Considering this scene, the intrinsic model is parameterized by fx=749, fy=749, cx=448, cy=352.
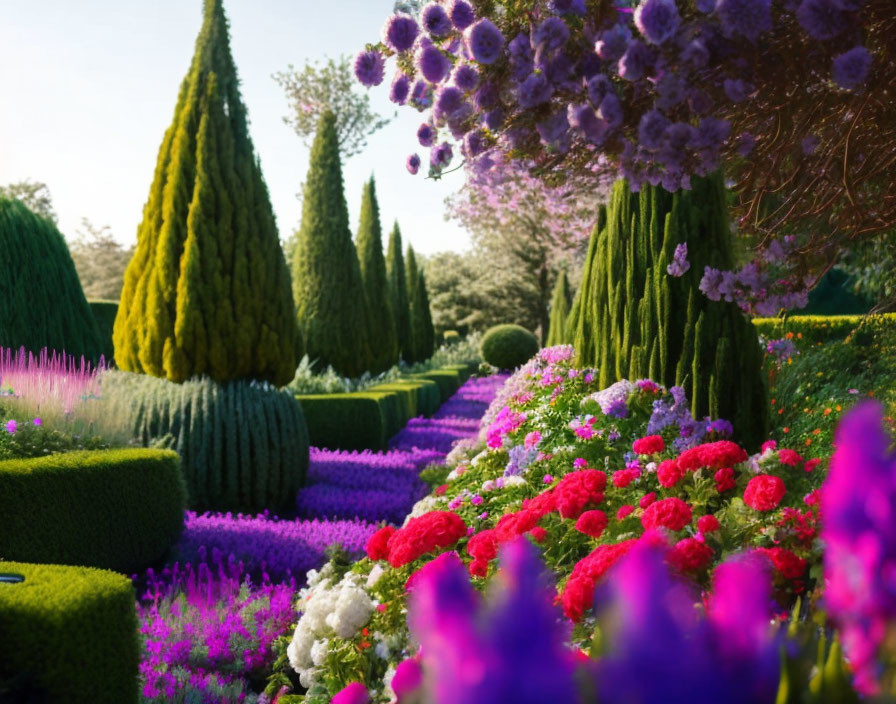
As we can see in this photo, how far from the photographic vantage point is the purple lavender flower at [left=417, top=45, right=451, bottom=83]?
2.96m

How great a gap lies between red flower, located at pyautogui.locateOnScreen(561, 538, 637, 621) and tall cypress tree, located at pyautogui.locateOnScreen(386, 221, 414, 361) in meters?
21.9

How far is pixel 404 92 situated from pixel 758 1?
5.02ft

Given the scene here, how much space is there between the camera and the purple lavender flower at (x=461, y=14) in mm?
2780

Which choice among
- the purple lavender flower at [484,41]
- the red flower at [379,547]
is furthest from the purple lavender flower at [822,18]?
the red flower at [379,547]

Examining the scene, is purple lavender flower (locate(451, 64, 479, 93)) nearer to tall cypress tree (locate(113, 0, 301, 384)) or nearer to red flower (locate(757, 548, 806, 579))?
red flower (locate(757, 548, 806, 579))

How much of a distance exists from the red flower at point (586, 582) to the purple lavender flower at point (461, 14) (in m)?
2.11

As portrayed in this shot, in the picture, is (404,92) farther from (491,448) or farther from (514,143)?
(491,448)

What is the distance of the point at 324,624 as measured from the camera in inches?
154

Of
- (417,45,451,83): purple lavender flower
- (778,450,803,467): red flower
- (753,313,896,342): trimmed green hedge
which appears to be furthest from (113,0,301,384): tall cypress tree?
(753,313,896,342): trimmed green hedge

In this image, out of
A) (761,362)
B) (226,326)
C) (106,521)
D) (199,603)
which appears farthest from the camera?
(226,326)

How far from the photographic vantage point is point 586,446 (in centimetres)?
579

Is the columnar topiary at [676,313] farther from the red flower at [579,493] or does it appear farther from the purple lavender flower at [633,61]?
the purple lavender flower at [633,61]

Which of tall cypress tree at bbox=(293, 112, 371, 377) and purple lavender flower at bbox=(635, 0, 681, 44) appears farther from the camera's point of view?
tall cypress tree at bbox=(293, 112, 371, 377)

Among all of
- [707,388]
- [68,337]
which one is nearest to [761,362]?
[707,388]
